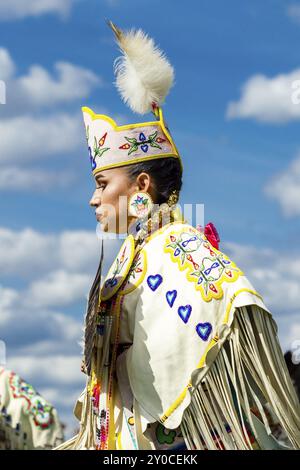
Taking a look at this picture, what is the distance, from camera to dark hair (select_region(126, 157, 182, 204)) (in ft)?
19.5

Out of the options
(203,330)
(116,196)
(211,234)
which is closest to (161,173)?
(116,196)

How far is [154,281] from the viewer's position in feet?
18.6

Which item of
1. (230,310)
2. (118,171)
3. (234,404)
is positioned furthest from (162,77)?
(234,404)

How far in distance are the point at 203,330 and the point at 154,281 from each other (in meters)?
0.38

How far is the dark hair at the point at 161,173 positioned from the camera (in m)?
5.95

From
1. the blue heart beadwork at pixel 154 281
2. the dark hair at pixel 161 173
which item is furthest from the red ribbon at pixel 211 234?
the blue heart beadwork at pixel 154 281

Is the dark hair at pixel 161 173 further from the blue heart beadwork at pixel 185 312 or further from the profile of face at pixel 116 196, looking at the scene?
the blue heart beadwork at pixel 185 312

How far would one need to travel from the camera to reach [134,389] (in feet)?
18.4

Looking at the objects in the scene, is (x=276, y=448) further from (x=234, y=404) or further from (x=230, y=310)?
(x=230, y=310)

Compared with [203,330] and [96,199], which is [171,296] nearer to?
[203,330]

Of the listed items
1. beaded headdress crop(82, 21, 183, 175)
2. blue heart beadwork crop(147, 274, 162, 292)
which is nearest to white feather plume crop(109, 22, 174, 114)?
beaded headdress crop(82, 21, 183, 175)

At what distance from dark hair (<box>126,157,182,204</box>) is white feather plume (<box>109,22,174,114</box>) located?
1.08ft

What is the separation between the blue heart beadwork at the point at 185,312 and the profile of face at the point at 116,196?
64 centimetres
